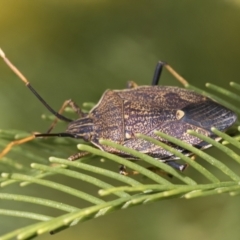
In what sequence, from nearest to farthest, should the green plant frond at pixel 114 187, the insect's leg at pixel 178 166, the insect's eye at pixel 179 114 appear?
1. the green plant frond at pixel 114 187
2. the insect's leg at pixel 178 166
3. the insect's eye at pixel 179 114

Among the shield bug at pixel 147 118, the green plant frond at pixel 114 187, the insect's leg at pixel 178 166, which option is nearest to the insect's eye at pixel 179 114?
the shield bug at pixel 147 118

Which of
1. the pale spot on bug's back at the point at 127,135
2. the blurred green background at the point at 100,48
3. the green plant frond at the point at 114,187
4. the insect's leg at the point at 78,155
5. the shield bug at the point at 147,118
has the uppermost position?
the blurred green background at the point at 100,48

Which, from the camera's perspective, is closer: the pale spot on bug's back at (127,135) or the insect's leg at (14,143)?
the insect's leg at (14,143)

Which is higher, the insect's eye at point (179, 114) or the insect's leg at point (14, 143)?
the insect's eye at point (179, 114)

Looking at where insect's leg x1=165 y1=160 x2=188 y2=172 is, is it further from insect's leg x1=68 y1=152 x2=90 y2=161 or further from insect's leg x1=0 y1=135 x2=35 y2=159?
insect's leg x1=0 y1=135 x2=35 y2=159

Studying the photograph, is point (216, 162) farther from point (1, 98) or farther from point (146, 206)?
point (1, 98)

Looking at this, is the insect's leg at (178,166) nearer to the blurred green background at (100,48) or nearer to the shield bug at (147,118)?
the shield bug at (147,118)

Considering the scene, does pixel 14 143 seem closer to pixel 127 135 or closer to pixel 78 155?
pixel 78 155
